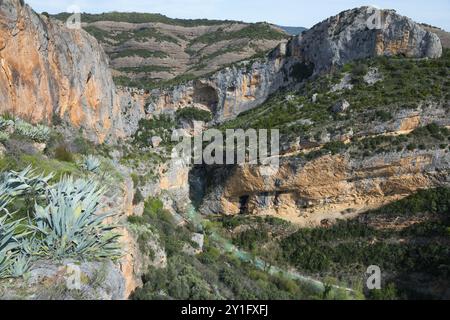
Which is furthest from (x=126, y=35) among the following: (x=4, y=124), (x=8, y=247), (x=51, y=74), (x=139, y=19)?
(x=8, y=247)

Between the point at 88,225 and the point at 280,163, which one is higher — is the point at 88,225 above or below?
above

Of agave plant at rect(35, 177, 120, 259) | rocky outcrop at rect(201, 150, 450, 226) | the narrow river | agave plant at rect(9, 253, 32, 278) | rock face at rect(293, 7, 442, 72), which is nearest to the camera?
agave plant at rect(9, 253, 32, 278)

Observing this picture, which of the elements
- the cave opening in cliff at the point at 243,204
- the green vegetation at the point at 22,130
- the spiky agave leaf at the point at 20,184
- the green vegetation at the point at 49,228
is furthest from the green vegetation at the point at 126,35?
the green vegetation at the point at 49,228

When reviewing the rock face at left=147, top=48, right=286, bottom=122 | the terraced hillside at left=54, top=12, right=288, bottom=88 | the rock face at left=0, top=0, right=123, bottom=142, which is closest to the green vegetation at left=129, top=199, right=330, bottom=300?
the rock face at left=0, top=0, right=123, bottom=142

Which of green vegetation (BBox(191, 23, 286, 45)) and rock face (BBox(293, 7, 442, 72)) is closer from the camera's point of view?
rock face (BBox(293, 7, 442, 72))

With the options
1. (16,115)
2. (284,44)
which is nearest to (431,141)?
(16,115)

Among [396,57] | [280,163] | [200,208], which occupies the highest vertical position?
[396,57]

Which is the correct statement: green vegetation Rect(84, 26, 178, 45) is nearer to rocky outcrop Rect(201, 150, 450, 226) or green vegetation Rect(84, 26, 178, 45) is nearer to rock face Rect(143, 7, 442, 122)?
rock face Rect(143, 7, 442, 122)

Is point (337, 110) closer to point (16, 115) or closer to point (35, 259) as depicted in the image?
point (16, 115)
